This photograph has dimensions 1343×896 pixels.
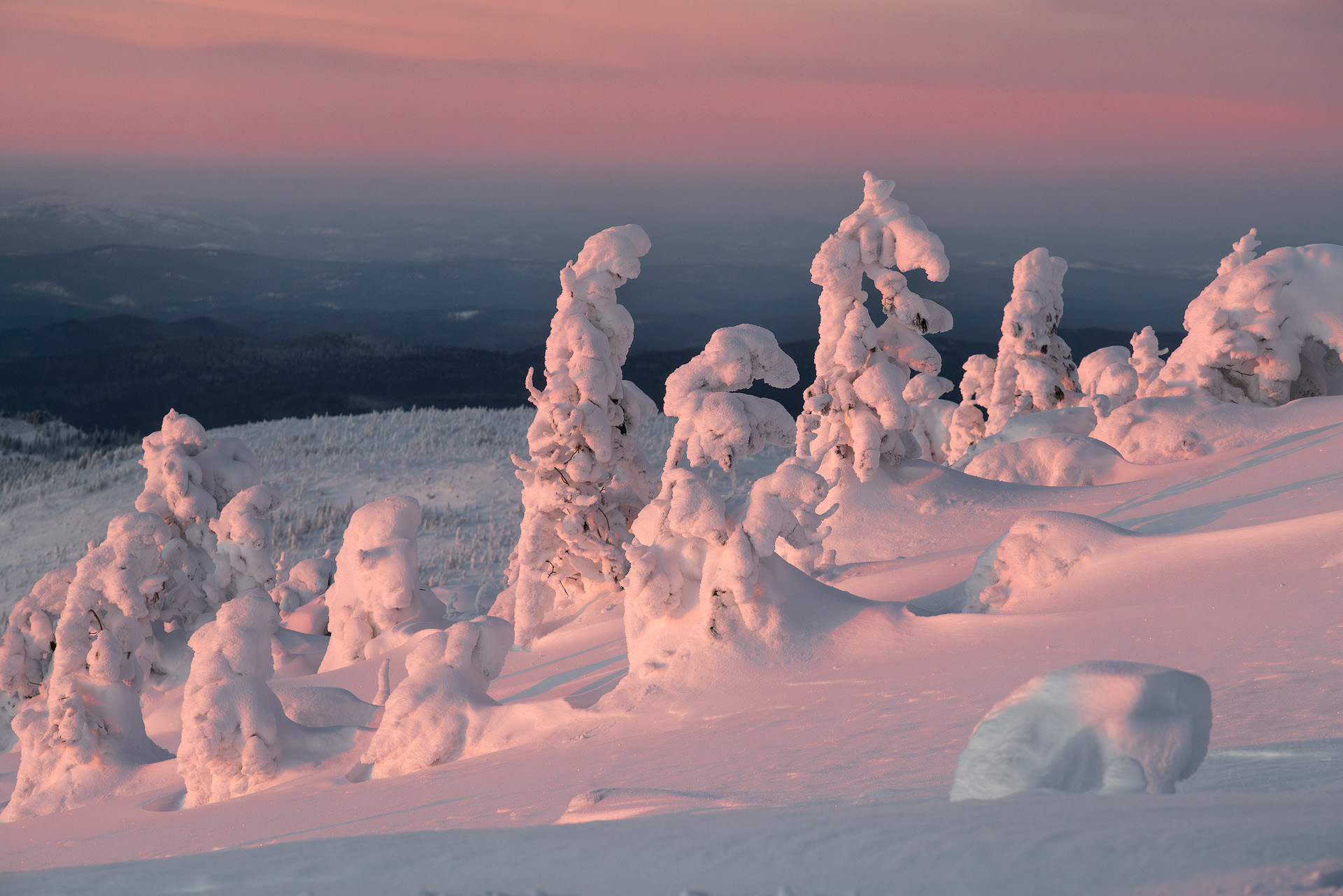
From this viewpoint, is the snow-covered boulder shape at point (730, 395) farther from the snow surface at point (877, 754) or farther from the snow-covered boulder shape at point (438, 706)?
Answer: the snow-covered boulder shape at point (438, 706)

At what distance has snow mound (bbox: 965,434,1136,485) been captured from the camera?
58.5ft

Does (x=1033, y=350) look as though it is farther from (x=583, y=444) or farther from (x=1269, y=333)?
(x=583, y=444)

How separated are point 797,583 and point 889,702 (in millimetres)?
2261

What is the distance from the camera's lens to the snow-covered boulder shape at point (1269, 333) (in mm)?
18438

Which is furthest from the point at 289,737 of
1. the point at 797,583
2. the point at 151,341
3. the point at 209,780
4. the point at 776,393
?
the point at 151,341

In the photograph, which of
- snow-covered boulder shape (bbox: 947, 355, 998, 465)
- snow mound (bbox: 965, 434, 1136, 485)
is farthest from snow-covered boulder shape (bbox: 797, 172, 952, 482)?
snow-covered boulder shape (bbox: 947, 355, 998, 465)

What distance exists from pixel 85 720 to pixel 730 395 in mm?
8803

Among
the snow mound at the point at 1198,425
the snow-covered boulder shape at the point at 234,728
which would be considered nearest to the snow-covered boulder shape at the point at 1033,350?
the snow mound at the point at 1198,425

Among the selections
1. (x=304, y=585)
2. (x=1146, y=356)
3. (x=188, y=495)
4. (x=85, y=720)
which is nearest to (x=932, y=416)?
(x=1146, y=356)

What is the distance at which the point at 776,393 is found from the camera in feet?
256

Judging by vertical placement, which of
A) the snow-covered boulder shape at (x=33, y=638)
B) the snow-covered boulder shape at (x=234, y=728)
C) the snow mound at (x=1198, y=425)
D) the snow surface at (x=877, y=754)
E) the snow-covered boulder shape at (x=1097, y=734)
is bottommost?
the snow-covered boulder shape at (x=33, y=638)

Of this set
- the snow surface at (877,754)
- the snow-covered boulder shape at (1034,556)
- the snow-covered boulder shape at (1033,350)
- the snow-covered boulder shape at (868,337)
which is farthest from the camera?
the snow-covered boulder shape at (1033,350)

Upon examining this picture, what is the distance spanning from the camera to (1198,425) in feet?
57.5

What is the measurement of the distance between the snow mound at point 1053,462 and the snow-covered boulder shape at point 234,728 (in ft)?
40.5
